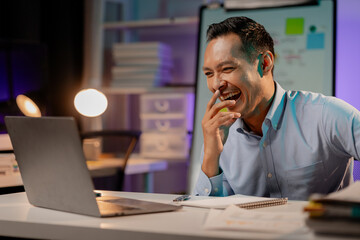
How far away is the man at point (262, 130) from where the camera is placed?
65.0 inches

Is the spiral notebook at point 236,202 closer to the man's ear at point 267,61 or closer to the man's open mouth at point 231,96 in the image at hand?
the man's open mouth at point 231,96

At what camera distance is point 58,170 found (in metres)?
1.13

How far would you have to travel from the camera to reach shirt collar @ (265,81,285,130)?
5.73 ft

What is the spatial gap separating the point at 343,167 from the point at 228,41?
0.57 meters

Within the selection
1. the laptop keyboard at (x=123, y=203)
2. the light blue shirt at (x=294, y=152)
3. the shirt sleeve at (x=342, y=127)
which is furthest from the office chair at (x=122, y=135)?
the laptop keyboard at (x=123, y=203)

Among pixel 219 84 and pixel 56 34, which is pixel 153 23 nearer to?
pixel 56 34

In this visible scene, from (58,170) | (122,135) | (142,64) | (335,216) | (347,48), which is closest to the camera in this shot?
(335,216)

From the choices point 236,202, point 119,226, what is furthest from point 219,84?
point 119,226

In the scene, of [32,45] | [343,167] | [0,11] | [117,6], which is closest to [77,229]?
[343,167]

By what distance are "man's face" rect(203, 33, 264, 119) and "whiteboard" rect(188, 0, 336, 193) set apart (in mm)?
1104

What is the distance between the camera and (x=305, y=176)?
1.70 meters

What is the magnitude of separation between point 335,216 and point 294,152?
0.92 meters

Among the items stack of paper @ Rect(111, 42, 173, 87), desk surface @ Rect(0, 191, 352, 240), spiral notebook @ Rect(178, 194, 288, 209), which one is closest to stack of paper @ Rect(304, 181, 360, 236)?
desk surface @ Rect(0, 191, 352, 240)

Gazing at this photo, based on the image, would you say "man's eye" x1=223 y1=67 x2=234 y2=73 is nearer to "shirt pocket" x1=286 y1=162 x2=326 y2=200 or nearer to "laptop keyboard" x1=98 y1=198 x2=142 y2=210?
"shirt pocket" x1=286 y1=162 x2=326 y2=200
